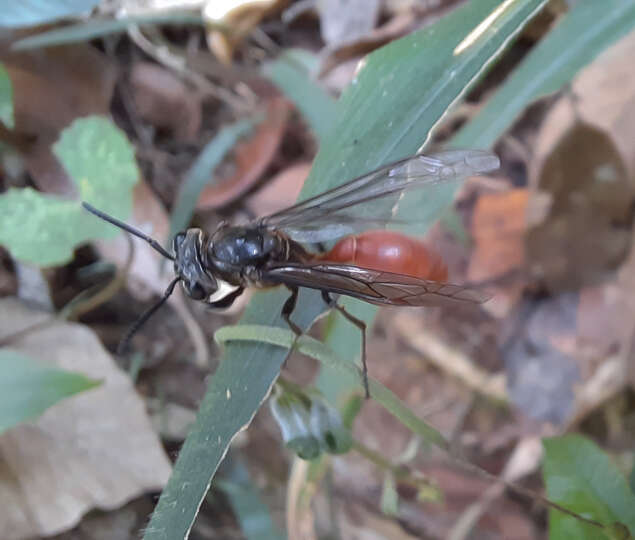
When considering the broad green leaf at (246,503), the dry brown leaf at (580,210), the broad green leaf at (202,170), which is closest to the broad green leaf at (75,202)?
the broad green leaf at (202,170)

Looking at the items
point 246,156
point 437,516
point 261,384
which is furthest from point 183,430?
point 246,156

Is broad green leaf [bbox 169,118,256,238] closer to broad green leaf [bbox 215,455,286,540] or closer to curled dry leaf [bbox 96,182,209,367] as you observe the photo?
curled dry leaf [bbox 96,182,209,367]

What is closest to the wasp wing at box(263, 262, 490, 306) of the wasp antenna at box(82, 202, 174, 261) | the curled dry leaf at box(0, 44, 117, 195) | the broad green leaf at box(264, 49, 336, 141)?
the wasp antenna at box(82, 202, 174, 261)

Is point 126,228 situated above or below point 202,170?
above

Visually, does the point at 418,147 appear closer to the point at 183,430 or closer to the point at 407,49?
the point at 407,49

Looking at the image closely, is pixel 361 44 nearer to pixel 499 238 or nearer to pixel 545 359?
pixel 499 238

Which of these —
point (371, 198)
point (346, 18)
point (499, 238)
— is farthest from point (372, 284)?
point (346, 18)
